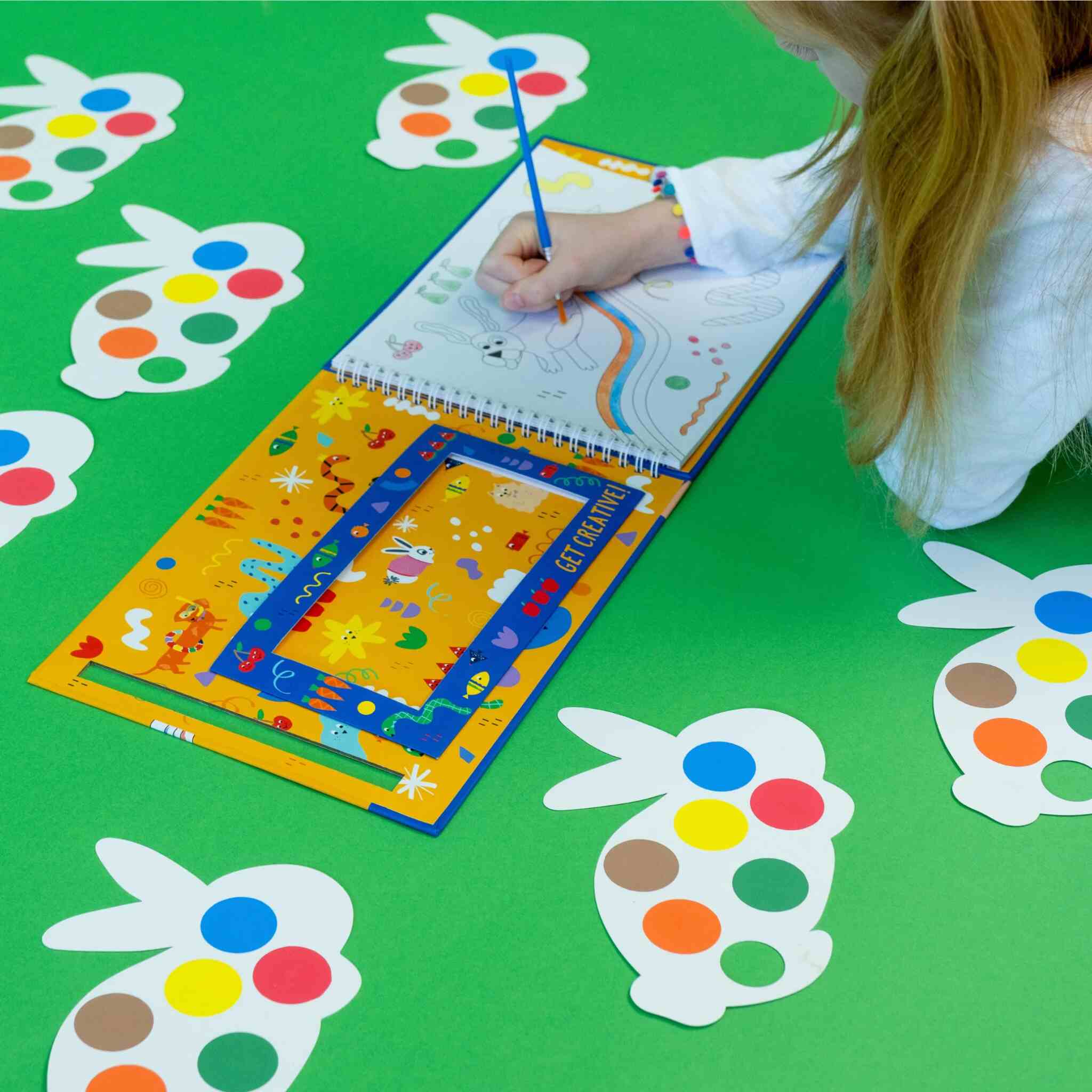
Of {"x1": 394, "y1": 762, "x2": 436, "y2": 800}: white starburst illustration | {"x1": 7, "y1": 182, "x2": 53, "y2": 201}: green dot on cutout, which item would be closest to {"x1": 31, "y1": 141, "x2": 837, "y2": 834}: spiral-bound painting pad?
{"x1": 394, "y1": 762, "x2": 436, "y2": 800}: white starburst illustration

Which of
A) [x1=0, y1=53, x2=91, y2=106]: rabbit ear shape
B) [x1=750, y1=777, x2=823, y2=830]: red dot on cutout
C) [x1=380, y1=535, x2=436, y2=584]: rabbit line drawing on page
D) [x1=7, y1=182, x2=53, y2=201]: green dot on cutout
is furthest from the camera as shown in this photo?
[x1=0, y1=53, x2=91, y2=106]: rabbit ear shape

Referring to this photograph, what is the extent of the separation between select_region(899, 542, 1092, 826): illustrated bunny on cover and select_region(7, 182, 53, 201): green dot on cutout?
73cm

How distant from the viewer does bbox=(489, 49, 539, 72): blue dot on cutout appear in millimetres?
1186

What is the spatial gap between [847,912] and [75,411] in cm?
58

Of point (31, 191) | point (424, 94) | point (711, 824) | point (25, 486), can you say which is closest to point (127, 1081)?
point (711, 824)

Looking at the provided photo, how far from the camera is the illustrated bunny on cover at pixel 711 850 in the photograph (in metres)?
0.62

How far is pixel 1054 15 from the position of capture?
60 centimetres

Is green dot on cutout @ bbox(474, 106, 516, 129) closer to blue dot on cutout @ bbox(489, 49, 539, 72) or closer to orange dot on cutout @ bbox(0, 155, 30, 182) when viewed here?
blue dot on cutout @ bbox(489, 49, 539, 72)

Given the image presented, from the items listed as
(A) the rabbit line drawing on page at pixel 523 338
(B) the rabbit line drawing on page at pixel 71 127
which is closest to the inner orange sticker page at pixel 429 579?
(A) the rabbit line drawing on page at pixel 523 338

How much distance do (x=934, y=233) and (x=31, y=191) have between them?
0.73 meters

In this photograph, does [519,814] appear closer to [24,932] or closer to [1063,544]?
[24,932]

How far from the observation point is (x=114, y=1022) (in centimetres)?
60

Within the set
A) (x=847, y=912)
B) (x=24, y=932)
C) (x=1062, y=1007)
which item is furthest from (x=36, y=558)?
(x=1062, y=1007)

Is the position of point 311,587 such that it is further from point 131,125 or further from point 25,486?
point 131,125
